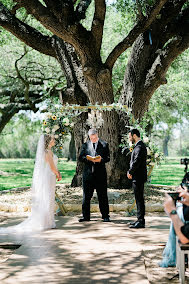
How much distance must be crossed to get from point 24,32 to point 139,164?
19.3 feet

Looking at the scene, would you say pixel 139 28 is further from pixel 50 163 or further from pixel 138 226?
pixel 138 226

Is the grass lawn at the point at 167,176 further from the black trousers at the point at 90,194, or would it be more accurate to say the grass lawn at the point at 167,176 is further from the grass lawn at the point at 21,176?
the grass lawn at the point at 21,176

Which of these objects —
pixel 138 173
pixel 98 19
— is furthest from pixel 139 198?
pixel 98 19

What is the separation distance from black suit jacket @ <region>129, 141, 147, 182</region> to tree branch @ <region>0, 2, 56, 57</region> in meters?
5.59

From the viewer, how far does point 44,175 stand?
8859 millimetres

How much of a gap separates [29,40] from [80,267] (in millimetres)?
8305

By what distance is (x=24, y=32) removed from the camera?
1218cm

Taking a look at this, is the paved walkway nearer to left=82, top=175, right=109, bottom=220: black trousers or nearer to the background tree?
left=82, top=175, right=109, bottom=220: black trousers

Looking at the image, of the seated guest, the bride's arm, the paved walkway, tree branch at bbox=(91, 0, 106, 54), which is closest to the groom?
the paved walkway

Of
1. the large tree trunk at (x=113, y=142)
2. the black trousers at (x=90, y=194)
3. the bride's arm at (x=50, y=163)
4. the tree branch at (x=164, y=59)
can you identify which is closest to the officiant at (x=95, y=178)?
the black trousers at (x=90, y=194)

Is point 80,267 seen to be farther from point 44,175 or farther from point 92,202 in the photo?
point 92,202

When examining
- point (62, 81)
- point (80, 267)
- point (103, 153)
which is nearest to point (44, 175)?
point (103, 153)

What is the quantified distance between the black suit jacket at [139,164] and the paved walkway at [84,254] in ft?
3.20

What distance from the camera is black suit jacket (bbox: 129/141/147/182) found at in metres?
8.33
